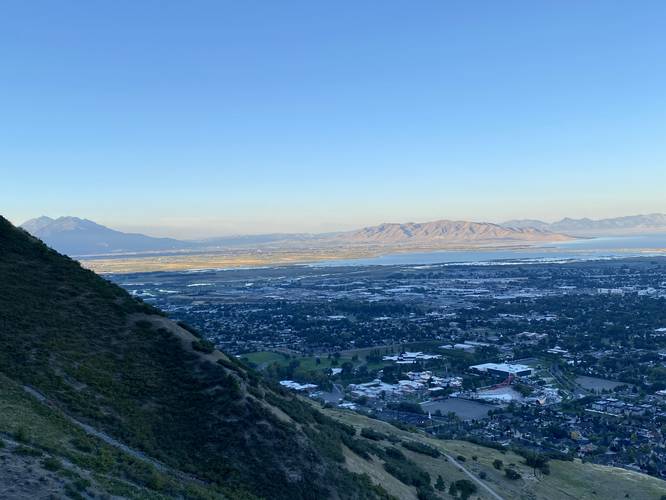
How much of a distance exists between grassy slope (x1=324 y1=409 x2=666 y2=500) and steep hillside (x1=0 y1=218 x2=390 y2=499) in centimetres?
628

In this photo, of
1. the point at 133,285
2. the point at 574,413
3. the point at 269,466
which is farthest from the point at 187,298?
the point at 269,466

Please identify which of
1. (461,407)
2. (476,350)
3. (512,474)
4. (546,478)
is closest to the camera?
(512,474)

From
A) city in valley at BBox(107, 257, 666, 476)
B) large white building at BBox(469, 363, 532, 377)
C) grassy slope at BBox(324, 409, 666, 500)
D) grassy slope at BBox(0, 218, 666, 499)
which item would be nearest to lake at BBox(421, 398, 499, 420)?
city in valley at BBox(107, 257, 666, 476)

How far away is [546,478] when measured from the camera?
100 feet

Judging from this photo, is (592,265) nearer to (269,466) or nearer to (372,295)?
(372,295)

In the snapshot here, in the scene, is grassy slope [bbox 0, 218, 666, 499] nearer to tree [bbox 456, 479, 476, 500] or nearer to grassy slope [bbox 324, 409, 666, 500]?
grassy slope [bbox 324, 409, 666, 500]

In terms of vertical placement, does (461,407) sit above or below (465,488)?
below

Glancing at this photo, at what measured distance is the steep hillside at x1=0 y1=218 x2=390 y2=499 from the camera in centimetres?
1573

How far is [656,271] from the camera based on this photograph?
548 ft

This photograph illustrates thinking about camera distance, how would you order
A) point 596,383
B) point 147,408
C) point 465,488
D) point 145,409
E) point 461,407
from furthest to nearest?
point 596,383, point 461,407, point 465,488, point 147,408, point 145,409

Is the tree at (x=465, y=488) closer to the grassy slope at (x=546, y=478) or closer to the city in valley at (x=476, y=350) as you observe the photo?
the grassy slope at (x=546, y=478)

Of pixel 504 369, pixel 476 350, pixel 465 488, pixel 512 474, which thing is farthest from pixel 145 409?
pixel 476 350

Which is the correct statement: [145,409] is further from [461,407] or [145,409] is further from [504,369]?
[504,369]

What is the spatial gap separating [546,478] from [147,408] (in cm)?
2141
